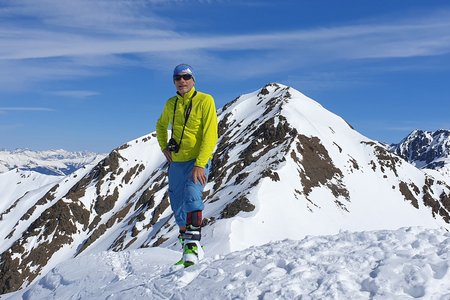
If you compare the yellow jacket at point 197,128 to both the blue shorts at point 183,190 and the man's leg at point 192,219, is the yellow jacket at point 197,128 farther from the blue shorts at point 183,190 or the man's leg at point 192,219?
the man's leg at point 192,219

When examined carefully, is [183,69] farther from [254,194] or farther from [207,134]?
[254,194]

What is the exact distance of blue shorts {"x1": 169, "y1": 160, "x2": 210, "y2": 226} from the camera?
32.3ft

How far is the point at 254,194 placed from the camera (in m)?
55.1

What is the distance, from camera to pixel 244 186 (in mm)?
63438

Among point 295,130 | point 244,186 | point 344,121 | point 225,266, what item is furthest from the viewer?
point 344,121

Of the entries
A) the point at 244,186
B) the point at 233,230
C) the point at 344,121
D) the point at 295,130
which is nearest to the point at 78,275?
the point at 233,230

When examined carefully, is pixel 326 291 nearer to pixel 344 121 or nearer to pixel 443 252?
pixel 443 252

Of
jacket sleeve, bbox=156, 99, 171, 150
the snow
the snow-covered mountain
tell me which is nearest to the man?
jacket sleeve, bbox=156, 99, 171, 150

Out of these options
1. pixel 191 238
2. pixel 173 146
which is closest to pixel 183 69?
pixel 173 146

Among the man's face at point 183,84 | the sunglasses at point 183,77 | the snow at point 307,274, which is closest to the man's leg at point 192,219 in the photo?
the snow at point 307,274

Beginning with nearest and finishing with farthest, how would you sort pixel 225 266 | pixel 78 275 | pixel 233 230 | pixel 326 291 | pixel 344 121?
1. pixel 326 291
2. pixel 225 266
3. pixel 78 275
4. pixel 233 230
5. pixel 344 121

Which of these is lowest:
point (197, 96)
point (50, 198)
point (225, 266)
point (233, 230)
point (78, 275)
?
point (50, 198)

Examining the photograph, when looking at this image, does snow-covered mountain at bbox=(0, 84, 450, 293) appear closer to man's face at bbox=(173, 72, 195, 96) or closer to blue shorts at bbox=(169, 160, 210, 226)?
blue shorts at bbox=(169, 160, 210, 226)

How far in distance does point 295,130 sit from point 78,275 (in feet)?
251
